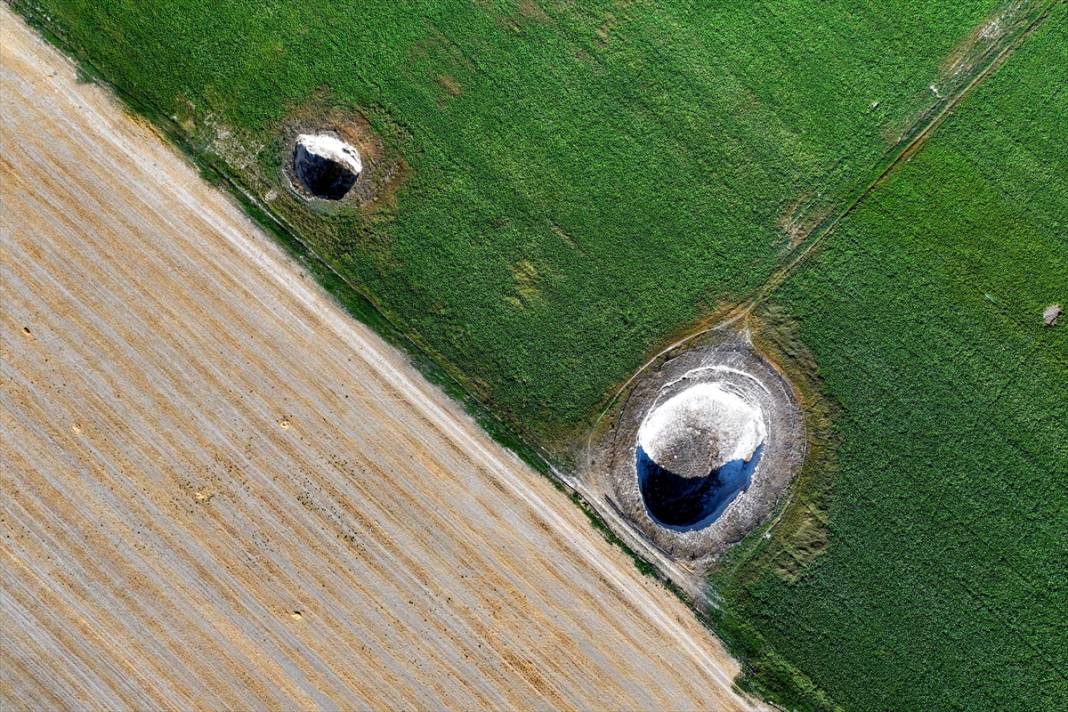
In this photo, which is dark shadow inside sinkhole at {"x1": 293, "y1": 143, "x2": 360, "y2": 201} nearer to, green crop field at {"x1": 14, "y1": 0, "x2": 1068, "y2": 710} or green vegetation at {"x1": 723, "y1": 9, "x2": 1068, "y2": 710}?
green crop field at {"x1": 14, "y1": 0, "x2": 1068, "y2": 710}

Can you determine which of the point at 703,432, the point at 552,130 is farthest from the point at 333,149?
the point at 703,432

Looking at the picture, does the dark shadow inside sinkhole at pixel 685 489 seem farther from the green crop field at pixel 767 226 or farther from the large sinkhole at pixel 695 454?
the green crop field at pixel 767 226

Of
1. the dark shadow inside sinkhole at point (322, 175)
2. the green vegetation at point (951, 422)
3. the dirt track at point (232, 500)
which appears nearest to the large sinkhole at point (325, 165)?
the dark shadow inside sinkhole at point (322, 175)

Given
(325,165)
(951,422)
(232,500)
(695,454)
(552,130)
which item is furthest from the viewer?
(325,165)

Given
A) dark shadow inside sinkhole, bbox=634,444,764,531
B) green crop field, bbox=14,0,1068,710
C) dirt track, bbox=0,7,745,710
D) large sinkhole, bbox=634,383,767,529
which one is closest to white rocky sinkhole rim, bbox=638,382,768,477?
large sinkhole, bbox=634,383,767,529

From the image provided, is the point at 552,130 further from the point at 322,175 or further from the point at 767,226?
the point at 322,175

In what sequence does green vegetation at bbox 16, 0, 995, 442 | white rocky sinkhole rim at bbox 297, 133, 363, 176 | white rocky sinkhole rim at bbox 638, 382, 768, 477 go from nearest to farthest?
green vegetation at bbox 16, 0, 995, 442, white rocky sinkhole rim at bbox 297, 133, 363, 176, white rocky sinkhole rim at bbox 638, 382, 768, 477
